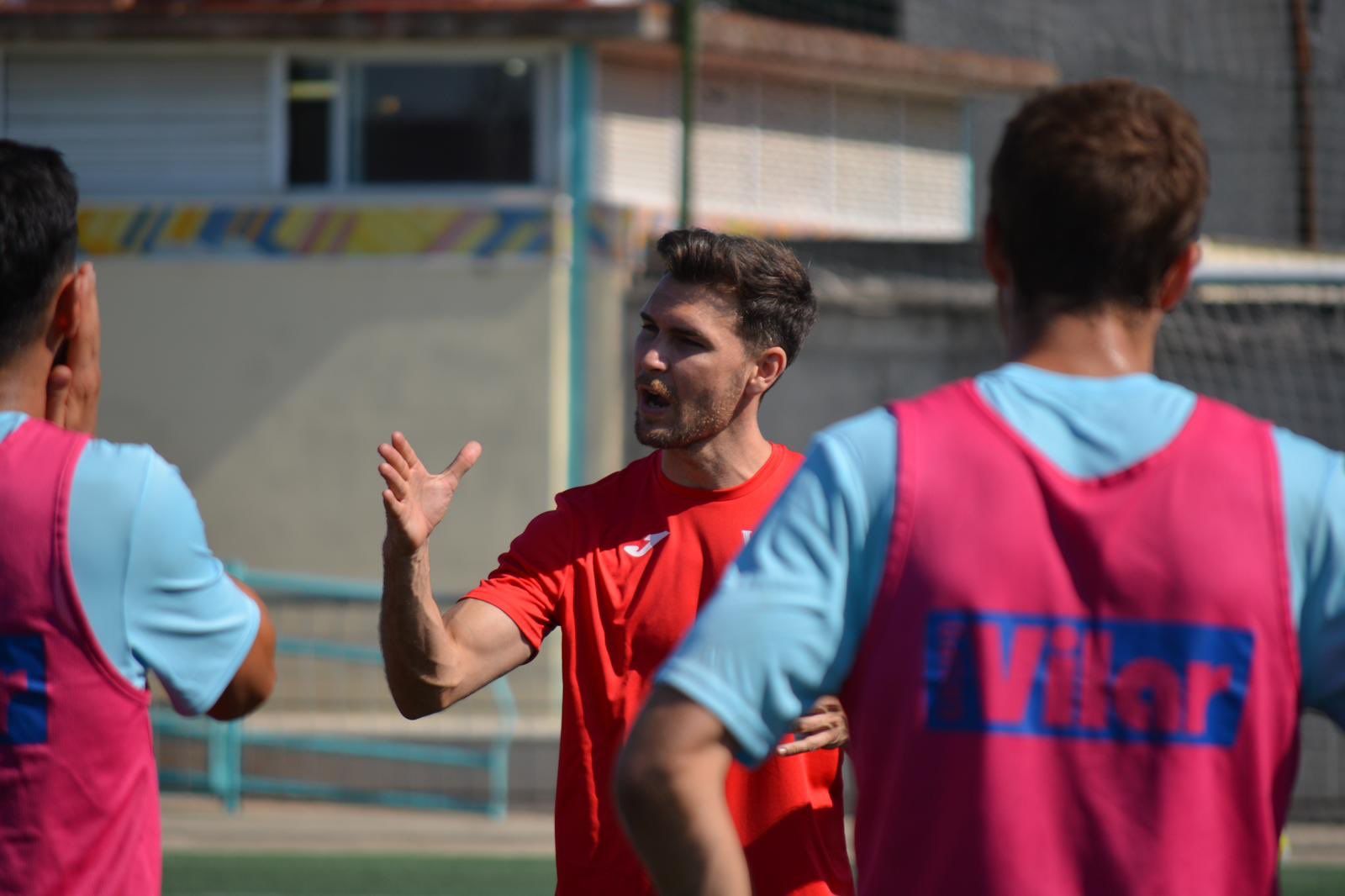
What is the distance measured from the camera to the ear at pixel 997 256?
7.32 feet

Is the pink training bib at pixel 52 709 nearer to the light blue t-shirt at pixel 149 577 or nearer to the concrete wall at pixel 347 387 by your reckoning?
the light blue t-shirt at pixel 149 577

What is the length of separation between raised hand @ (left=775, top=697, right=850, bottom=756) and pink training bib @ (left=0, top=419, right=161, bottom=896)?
4.07ft

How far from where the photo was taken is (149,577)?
108 inches

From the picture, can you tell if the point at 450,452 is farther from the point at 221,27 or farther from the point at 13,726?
the point at 13,726

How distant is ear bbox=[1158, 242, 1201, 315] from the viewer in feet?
7.23

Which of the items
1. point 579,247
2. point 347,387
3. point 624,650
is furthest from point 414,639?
point 347,387

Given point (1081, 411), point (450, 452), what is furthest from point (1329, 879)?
point (1081, 411)

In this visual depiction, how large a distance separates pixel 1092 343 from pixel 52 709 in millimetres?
1603

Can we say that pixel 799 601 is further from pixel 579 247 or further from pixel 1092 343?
pixel 579 247

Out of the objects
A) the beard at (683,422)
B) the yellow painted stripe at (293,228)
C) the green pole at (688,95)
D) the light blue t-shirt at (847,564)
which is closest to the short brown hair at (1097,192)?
the light blue t-shirt at (847,564)

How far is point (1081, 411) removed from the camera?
86.1 inches

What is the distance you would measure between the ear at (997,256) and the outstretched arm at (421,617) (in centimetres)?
142

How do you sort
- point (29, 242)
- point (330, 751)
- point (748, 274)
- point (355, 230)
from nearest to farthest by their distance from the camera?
point (29, 242) → point (748, 274) → point (330, 751) → point (355, 230)

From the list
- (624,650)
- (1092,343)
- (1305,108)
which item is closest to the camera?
(1092,343)
